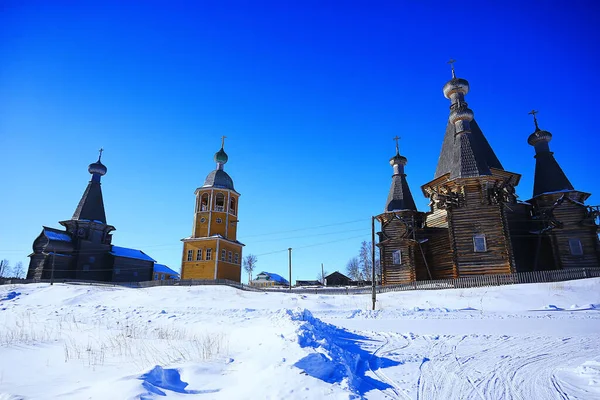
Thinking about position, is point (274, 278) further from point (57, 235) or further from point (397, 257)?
point (397, 257)

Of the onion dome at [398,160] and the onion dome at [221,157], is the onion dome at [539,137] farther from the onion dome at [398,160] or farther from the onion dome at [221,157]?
the onion dome at [221,157]

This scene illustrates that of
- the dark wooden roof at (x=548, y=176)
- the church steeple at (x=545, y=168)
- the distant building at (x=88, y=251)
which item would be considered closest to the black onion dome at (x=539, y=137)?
the church steeple at (x=545, y=168)

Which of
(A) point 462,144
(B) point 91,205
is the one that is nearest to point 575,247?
(A) point 462,144

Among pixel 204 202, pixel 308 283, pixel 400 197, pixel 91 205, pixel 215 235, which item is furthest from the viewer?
pixel 308 283

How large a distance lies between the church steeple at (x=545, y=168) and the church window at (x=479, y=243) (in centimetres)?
920

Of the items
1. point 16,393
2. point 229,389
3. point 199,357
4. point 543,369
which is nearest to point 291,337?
point 199,357

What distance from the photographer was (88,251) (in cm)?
4112

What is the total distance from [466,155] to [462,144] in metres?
1.38

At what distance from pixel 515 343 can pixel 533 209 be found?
25.6 meters

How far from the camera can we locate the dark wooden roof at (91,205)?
42.5 m

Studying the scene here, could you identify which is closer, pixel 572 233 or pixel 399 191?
pixel 572 233

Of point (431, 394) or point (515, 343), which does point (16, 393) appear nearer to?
point (431, 394)

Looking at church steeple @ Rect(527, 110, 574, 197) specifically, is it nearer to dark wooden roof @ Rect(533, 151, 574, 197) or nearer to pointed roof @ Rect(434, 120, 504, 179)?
dark wooden roof @ Rect(533, 151, 574, 197)

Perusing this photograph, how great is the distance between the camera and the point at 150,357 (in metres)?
6.45
